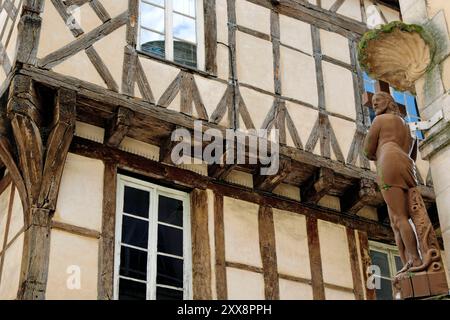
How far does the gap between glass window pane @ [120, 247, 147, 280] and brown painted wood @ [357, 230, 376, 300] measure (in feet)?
9.59

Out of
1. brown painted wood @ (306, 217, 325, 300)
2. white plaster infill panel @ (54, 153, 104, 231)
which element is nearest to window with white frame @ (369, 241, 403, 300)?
brown painted wood @ (306, 217, 325, 300)

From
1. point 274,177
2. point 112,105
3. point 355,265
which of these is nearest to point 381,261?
point 355,265

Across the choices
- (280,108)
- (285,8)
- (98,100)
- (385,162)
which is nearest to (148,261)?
(98,100)

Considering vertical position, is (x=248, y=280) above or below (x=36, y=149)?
below

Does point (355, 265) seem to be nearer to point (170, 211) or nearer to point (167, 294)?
point (170, 211)

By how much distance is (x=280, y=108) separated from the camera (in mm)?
9742

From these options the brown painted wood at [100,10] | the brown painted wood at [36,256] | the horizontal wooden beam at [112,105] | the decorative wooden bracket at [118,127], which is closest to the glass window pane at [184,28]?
the brown painted wood at [100,10]

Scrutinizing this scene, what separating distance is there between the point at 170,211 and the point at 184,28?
2365mm

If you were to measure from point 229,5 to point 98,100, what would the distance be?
271 cm

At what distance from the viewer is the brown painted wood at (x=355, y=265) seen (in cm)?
945

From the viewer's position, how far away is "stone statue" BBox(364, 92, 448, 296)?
17.6ft

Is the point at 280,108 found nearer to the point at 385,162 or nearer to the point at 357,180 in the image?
the point at 357,180

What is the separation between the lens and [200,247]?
856 cm
